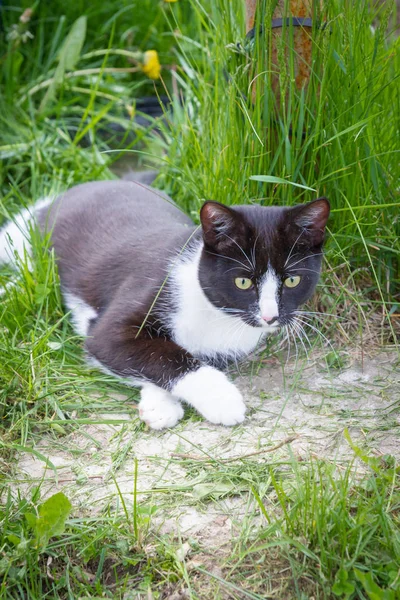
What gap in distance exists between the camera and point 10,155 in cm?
371

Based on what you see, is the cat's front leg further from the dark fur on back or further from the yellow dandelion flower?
the yellow dandelion flower

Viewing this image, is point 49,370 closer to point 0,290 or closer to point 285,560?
point 0,290

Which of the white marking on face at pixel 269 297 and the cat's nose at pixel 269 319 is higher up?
the white marking on face at pixel 269 297

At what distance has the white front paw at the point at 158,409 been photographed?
88.2 inches

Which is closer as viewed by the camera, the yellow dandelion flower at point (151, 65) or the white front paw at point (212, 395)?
the white front paw at point (212, 395)

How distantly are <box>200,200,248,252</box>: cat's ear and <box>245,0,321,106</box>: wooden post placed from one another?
639mm

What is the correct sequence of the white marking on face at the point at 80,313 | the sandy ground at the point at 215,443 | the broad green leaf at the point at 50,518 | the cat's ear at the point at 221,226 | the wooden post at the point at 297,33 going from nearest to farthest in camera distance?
the broad green leaf at the point at 50,518
the sandy ground at the point at 215,443
the cat's ear at the point at 221,226
the wooden post at the point at 297,33
the white marking on face at the point at 80,313

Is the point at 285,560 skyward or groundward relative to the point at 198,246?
groundward

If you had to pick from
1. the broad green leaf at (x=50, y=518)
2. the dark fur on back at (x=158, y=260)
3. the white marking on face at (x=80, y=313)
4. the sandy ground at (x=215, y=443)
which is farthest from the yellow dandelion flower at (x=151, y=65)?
the broad green leaf at (x=50, y=518)

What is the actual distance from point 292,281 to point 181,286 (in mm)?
428

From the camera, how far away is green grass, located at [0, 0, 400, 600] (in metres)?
1.68

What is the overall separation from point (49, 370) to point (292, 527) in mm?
1129

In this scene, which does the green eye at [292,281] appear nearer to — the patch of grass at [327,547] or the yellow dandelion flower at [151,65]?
the patch of grass at [327,547]

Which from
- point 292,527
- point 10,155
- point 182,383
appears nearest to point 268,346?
point 182,383
